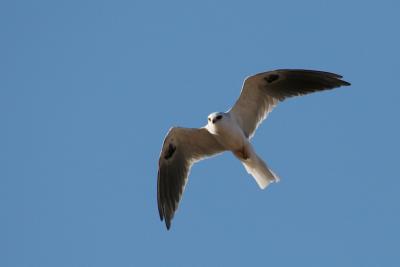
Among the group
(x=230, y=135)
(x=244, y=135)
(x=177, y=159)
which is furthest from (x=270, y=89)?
(x=177, y=159)

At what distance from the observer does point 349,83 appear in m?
8.06

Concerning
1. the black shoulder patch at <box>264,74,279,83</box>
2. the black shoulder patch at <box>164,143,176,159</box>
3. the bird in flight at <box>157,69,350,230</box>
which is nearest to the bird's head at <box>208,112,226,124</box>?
the bird in flight at <box>157,69,350,230</box>

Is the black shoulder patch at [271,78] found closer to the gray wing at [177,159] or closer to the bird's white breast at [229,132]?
the bird's white breast at [229,132]

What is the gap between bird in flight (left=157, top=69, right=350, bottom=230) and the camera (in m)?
8.12

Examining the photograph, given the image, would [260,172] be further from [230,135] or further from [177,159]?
[177,159]

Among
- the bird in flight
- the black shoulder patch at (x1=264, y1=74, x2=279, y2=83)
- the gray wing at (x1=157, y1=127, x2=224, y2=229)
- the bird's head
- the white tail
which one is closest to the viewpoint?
the bird's head

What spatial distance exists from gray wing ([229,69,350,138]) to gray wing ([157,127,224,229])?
0.57 meters

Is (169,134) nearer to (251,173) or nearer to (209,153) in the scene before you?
(209,153)

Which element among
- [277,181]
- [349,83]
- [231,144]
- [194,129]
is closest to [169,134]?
[194,129]

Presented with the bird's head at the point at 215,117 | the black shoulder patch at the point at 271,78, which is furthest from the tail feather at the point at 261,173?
the black shoulder patch at the point at 271,78

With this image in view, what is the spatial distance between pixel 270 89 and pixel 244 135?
963 mm

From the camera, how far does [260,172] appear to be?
319 inches

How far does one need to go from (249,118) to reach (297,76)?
3.07 ft

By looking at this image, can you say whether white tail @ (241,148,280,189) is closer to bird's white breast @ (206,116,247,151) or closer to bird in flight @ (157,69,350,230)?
bird in flight @ (157,69,350,230)
